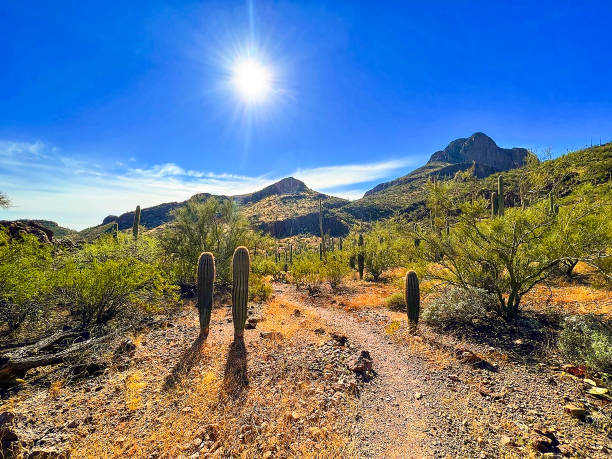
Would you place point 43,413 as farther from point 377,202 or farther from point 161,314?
point 377,202

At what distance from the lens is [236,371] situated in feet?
15.0

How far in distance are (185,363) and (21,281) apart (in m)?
3.17

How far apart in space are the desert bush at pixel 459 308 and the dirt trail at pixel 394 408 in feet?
4.91

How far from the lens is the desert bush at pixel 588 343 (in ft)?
12.1

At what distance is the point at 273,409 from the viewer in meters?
3.60

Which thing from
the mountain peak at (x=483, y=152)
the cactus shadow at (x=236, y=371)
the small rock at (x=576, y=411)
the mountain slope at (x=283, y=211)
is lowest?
the cactus shadow at (x=236, y=371)

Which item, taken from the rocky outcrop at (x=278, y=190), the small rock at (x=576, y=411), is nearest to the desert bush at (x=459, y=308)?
the small rock at (x=576, y=411)

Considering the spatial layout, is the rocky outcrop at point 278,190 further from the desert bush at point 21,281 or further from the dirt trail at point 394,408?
the dirt trail at point 394,408

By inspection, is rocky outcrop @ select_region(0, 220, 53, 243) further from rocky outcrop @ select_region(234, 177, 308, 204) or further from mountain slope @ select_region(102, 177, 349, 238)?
rocky outcrop @ select_region(234, 177, 308, 204)

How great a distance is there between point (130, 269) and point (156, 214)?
278 feet

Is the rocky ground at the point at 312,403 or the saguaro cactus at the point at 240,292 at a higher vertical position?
the saguaro cactus at the point at 240,292

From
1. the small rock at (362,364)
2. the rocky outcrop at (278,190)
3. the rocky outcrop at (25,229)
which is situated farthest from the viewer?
the rocky outcrop at (278,190)

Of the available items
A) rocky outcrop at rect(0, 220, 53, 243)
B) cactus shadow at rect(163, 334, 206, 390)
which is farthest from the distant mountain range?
cactus shadow at rect(163, 334, 206, 390)

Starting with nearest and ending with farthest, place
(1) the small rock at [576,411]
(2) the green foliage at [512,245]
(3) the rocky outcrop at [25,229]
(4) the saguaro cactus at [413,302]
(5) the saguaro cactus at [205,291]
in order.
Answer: (1) the small rock at [576,411], (2) the green foliage at [512,245], (5) the saguaro cactus at [205,291], (4) the saguaro cactus at [413,302], (3) the rocky outcrop at [25,229]
